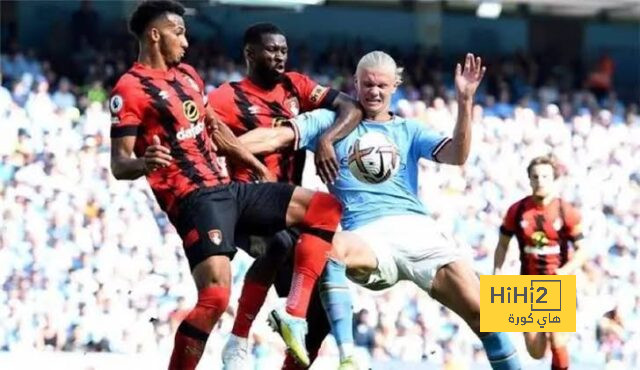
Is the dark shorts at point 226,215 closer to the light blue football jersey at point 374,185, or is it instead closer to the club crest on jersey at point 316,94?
the light blue football jersey at point 374,185

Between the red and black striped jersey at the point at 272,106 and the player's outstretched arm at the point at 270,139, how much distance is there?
19cm

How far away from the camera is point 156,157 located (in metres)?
8.20

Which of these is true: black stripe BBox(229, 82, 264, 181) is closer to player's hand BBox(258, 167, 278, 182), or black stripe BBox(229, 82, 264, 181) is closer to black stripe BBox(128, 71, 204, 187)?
player's hand BBox(258, 167, 278, 182)

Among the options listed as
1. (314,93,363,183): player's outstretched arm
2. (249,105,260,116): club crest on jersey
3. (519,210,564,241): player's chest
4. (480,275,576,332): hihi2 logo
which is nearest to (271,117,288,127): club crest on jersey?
(249,105,260,116): club crest on jersey

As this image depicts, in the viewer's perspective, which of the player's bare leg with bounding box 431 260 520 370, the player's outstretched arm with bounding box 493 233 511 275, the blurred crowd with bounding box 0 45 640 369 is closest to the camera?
the player's bare leg with bounding box 431 260 520 370

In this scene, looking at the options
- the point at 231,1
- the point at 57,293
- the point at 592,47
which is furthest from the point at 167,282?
the point at 592,47

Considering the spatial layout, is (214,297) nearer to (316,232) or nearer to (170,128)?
(316,232)

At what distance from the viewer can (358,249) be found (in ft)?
29.8

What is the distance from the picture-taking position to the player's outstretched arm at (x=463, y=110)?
348 inches

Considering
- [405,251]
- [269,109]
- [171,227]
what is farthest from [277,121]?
[171,227]

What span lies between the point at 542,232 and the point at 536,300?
1.74ft

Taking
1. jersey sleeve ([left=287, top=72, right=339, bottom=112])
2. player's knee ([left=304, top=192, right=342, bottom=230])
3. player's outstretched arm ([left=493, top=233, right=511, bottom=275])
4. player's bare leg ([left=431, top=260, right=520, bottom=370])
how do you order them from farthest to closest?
player's outstretched arm ([left=493, top=233, right=511, bottom=275])
jersey sleeve ([left=287, top=72, right=339, bottom=112])
player's bare leg ([left=431, top=260, right=520, bottom=370])
player's knee ([left=304, top=192, right=342, bottom=230])

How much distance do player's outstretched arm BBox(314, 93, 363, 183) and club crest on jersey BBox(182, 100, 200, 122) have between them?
778 millimetres

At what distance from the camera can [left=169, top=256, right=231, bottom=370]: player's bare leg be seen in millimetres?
8523
